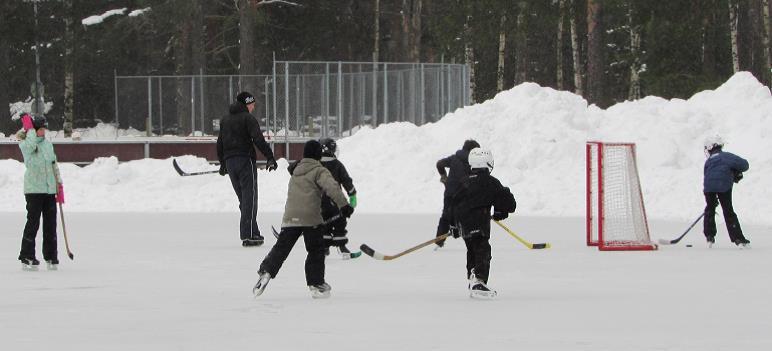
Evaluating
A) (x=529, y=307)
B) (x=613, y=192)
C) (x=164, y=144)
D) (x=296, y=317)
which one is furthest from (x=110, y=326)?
(x=164, y=144)

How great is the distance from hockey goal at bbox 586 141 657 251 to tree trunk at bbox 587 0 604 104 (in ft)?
46.7

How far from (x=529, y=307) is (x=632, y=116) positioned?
16.4 meters

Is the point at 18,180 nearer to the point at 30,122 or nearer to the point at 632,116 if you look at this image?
the point at 632,116

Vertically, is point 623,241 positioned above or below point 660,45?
below

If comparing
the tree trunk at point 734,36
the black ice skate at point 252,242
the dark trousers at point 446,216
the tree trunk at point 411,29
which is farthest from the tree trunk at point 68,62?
the dark trousers at point 446,216

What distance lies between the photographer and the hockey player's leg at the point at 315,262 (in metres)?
11.0

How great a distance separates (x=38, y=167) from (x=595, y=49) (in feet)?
76.2

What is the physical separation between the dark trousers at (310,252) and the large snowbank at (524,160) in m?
11.5

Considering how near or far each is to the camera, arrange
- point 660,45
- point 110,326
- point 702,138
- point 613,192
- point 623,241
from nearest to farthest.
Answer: point 110,326, point 623,241, point 613,192, point 702,138, point 660,45

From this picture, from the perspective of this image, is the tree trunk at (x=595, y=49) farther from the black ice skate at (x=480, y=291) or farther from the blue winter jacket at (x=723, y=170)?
the black ice skate at (x=480, y=291)

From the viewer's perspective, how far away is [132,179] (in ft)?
85.1

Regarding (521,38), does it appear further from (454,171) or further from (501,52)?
(454,171)

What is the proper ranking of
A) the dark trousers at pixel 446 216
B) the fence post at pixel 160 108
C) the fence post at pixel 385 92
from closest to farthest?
1. the dark trousers at pixel 446 216
2. the fence post at pixel 385 92
3. the fence post at pixel 160 108

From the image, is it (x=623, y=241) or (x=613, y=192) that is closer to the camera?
(x=623, y=241)
